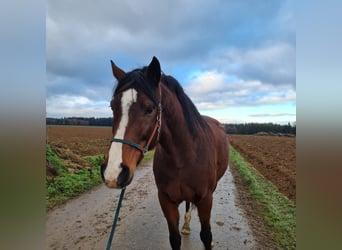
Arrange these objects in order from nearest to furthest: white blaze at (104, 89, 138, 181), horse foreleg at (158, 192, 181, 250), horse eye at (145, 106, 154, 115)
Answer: white blaze at (104, 89, 138, 181)
horse eye at (145, 106, 154, 115)
horse foreleg at (158, 192, 181, 250)

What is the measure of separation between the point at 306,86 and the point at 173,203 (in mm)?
2211

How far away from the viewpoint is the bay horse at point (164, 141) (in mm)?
1798

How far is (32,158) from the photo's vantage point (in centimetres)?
137

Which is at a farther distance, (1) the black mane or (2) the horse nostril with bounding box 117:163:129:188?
(1) the black mane

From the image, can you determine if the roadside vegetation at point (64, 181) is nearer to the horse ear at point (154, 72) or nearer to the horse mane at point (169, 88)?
the horse mane at point (169, 88)

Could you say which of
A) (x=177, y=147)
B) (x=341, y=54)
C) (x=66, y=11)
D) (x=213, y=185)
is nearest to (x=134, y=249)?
(x=213, y=185)

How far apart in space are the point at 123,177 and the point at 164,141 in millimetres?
910

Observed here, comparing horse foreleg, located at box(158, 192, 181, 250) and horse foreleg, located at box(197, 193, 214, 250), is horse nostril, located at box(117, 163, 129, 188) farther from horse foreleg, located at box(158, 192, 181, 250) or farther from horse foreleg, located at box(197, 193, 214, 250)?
horse foreleg, located at box(197, 193, 214, 250)

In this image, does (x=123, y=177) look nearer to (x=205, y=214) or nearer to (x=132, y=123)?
(x=132, y=123)

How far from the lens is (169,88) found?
2619mm

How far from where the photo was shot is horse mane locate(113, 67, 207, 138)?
200cm

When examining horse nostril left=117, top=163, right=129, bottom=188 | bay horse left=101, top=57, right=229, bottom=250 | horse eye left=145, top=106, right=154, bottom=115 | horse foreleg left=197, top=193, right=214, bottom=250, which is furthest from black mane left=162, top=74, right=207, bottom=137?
horse nostril left=117, top=163, right=129, bottom=188

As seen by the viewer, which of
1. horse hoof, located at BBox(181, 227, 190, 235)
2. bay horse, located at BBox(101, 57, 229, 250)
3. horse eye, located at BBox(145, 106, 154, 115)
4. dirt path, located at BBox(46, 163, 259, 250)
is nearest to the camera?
bay horse, located at BBox(101, 57, 229, 250)

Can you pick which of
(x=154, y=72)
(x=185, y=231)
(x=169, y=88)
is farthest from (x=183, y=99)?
(x=185, y=231)
